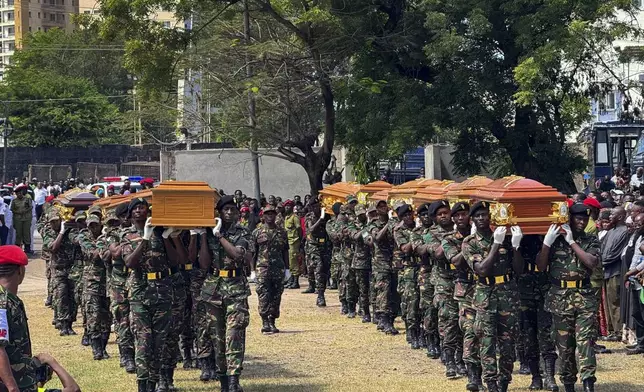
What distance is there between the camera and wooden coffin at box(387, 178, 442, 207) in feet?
49.6

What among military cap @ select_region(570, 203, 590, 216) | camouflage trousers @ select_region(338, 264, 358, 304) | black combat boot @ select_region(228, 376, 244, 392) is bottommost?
black combat boot @ select_region(228, 376, 244, 392)

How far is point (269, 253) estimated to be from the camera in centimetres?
1678

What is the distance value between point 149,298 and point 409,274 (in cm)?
406

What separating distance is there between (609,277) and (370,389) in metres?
4.36

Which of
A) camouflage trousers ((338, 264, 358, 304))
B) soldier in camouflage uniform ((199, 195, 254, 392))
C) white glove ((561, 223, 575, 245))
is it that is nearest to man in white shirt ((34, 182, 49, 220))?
camouflage trousers ((338, 264, 358, 304))

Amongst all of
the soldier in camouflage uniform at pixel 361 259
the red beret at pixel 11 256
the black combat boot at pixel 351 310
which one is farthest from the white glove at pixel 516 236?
the black combat boot at pixel 351 310

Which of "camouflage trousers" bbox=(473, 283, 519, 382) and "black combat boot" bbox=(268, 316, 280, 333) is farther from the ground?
"camouflage trousers" bbox=(473, 283, 519, 382)

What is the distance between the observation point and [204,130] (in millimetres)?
30531

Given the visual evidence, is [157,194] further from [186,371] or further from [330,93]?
[330,93]

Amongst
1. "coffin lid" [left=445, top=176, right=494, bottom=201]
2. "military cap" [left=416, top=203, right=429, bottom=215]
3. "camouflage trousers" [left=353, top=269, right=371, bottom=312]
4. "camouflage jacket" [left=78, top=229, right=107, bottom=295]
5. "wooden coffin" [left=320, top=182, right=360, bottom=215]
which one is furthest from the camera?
"wooden coffin" [left=320, top=182, right=360, bottom=215]

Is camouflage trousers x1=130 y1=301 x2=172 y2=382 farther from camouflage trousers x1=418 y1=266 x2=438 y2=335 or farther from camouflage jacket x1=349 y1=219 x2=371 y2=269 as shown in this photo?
camouflage jacket x1=349 y1=219 x2=371 y2=269

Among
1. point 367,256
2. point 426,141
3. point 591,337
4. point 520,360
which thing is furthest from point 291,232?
point 591,337

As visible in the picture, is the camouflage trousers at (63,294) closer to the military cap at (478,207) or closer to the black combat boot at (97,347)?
the black combat boot at (97,347)

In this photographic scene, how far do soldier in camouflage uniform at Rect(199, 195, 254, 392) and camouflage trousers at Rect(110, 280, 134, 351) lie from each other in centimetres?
129
